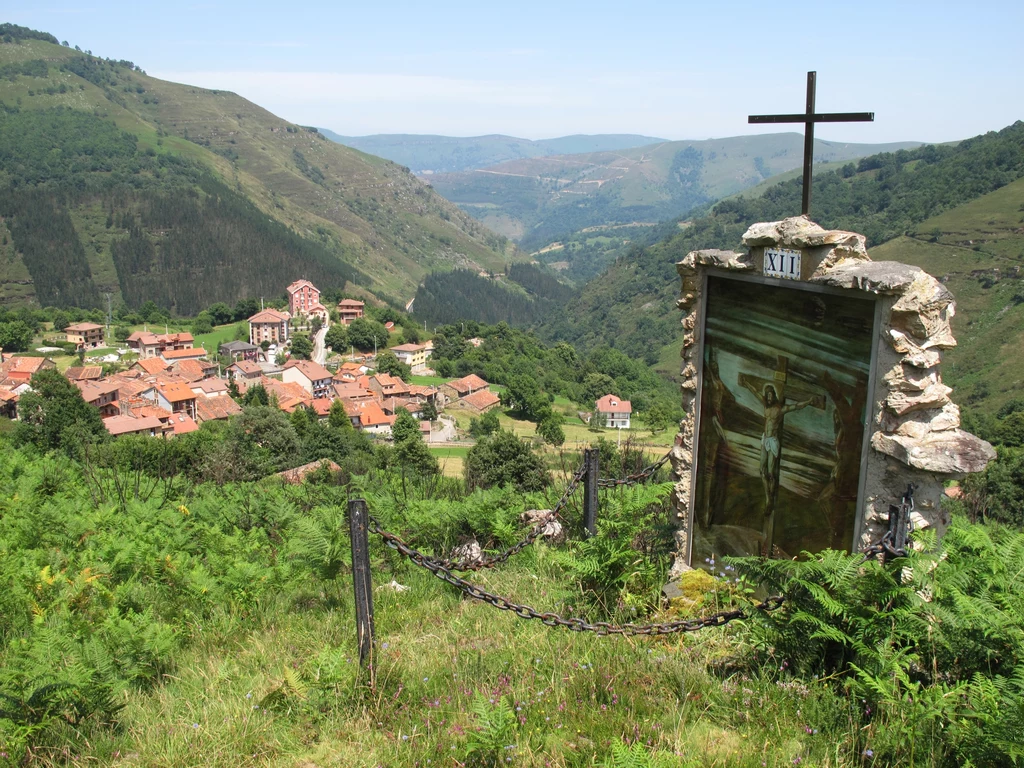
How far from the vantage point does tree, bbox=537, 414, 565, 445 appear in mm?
56594

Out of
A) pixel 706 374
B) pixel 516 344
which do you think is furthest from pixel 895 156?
pixel 706 374

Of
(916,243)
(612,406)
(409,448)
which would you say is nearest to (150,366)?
(409,448)

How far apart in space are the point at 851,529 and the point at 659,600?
1.40 meters

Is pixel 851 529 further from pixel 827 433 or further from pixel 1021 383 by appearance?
pixel 1021 383

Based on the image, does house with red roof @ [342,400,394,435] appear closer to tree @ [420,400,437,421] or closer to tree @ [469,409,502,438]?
tree @ [420,400,437,421]

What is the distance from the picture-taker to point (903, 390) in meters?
4.71

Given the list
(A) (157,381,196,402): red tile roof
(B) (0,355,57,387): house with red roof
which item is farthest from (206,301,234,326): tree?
(A) (157,381,196,402): red tile roof

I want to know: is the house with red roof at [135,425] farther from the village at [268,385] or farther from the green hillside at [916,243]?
the green hillside at [916,243]

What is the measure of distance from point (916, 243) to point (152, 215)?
118 metres

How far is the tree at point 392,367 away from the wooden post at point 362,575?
253 ft

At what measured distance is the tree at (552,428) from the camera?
56.6 m

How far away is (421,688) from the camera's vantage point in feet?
13.1

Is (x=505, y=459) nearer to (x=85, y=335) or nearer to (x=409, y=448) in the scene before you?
(x=409, y=448)

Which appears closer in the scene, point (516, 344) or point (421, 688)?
point (421, 688)
